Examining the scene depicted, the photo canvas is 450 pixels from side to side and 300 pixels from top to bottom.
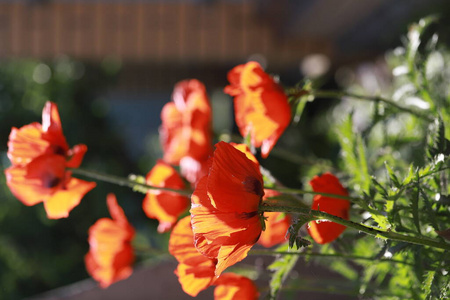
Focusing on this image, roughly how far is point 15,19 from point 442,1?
2.62 metres

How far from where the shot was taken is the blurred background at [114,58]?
9.07 feet

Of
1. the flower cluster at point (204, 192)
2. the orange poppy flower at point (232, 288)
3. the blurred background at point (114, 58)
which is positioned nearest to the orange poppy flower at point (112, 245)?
the flower cluster at point (204, 192)

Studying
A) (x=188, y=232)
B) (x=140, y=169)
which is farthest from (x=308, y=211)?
(x=140, y=169)

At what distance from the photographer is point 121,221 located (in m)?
0.74

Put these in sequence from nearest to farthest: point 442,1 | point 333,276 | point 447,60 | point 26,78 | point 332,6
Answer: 1. point 447,60
2. point 333,276
3. point 442,1
4. point 332,6
5. point 26,78

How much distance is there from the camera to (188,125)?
773 mm

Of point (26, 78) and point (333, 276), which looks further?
point (26, 78)

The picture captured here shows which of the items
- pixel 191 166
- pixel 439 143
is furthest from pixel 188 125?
pixel 439 143

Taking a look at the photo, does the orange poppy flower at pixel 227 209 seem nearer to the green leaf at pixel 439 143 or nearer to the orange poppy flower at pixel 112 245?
the green leaf at pixel 439 143

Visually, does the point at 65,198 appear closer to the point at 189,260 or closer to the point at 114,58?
the point at 189,260

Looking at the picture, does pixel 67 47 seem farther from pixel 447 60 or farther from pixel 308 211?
pixel 308 211

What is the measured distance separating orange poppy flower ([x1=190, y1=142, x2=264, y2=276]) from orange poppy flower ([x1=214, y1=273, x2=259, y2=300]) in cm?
14

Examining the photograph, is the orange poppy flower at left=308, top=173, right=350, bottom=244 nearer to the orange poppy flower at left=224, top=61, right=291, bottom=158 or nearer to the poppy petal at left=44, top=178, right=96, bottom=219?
the orange poppy flower at left=224, top=61, right=291, bottom=158

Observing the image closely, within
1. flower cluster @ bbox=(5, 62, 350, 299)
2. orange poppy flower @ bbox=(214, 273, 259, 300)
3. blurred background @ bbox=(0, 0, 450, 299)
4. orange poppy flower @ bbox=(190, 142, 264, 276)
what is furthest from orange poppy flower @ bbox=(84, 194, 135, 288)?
blurred background @ bbox=(0, 0, 450, 299)
